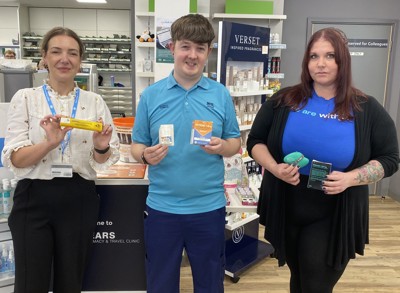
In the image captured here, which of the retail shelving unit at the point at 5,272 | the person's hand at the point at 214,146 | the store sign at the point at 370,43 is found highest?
the store sign at the point at 370,43

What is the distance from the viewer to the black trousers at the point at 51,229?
1.75 m

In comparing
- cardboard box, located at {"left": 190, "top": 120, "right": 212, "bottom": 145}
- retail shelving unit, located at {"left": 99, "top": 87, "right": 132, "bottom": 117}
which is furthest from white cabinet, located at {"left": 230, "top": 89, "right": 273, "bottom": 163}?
retail shelving unit, located at {"left": 99, "top": 87, "right": 132, "bottom": 117}

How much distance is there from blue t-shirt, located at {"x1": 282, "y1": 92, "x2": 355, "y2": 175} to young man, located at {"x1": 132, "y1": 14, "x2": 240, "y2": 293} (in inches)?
11.3

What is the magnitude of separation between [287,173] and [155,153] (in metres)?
0.58

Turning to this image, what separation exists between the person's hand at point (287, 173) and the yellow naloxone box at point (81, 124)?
2.72 feet

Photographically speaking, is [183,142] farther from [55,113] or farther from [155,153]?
[55,113]

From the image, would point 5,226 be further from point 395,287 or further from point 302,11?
point 302,11

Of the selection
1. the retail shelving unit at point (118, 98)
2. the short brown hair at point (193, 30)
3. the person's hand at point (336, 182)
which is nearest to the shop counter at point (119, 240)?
the short brown hair at point (193, 30)

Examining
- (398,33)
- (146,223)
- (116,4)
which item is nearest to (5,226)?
(146,223)

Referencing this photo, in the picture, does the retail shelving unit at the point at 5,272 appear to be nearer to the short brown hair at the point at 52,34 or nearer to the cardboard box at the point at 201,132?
the short brown hair at the point at 52,34

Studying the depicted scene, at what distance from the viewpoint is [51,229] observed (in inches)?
70.9

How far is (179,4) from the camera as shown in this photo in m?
3.22

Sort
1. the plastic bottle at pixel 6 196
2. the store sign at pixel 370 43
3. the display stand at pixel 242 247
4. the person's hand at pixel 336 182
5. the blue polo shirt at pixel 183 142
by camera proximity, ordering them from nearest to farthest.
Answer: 1. the person's hand at pixel 336 182
2. the blue polo shirt at pixel 183 142
3. the plastic bottle at pixel 6 196
4. the display stand at pixel 242 247
5. the store sign at pixel 370 43

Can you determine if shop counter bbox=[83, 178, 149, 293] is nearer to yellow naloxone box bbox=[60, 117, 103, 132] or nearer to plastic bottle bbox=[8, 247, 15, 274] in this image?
plastic bottle bbox=[8, 247, 15, 274]
